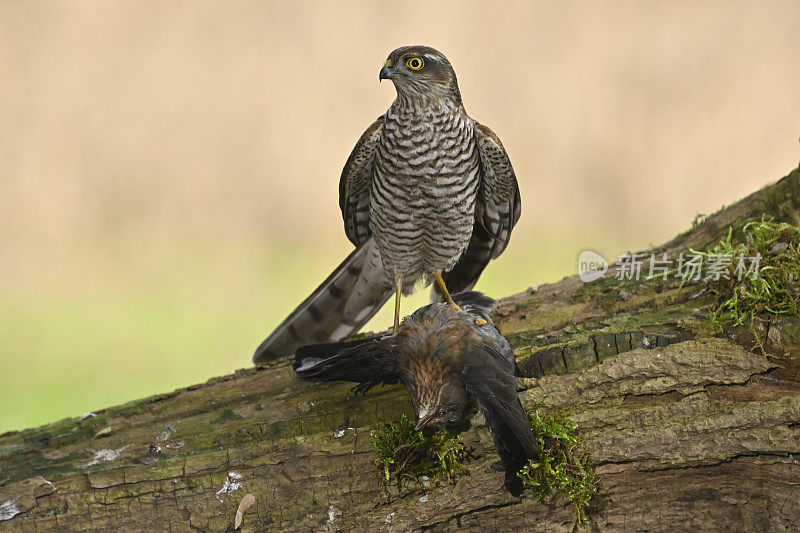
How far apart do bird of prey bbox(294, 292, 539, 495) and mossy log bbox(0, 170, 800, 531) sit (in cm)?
24

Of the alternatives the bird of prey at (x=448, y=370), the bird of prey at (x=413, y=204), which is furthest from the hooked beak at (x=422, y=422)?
the bird of prey at (x=413, y=204)

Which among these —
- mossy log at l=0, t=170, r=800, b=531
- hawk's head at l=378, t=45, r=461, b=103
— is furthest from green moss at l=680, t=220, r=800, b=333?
hawk's head at l=378, t=45, r=461, b=103

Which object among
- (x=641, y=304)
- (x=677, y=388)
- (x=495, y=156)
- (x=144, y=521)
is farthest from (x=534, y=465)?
(x=495, y=156)

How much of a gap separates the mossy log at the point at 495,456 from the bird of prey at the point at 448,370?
0.79ft

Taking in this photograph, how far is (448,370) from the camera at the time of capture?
2.47 metres

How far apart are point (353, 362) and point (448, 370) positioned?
49 cm

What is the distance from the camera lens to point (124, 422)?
3291 mm

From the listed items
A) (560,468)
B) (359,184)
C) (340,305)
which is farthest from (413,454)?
(359,184)

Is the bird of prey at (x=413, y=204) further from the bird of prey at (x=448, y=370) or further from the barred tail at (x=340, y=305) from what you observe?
the bird of prey at (x=448, y=370)

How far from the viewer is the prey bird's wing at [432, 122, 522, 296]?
12.4 ft

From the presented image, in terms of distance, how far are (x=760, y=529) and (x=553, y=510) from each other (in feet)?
2.78

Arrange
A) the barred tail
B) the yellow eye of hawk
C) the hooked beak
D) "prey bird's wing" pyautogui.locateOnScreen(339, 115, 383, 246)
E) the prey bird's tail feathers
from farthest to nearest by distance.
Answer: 1. the barred tail
2. "prey bird's wing" pyautogui.locateOnScreen(339, 115, 383, 246)
3. the yellow eye of hawk
4. the prey bird's tail feathers
5. the hooked beak

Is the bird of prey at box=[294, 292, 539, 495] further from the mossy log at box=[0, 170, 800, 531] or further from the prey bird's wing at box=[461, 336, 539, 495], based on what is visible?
the mossy log at box=[0, 170, 800, 531]

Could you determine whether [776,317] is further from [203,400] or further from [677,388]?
[203,400]
